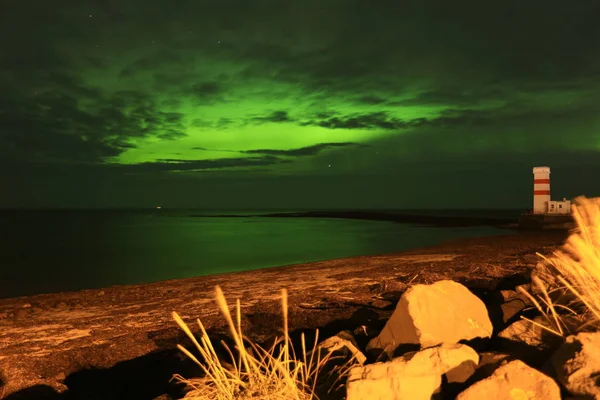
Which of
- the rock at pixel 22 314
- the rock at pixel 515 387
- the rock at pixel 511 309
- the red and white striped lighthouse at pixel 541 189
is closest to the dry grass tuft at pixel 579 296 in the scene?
the rock at pixel 511 309

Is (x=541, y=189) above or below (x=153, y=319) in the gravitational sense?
above

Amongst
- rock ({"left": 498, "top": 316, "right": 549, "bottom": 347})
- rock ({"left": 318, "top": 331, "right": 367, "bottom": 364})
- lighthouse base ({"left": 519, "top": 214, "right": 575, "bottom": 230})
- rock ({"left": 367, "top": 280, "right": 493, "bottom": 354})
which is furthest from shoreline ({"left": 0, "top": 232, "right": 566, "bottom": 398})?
lighthouse base ({"left": 519, "top": 214, "right": 575, "bottom": 230})

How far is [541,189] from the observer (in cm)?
2803

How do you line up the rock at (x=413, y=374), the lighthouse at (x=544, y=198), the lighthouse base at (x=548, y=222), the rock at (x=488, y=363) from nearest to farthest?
the rock at (x=413, y=374), the rock at (x=488, y=363), the lighthouse base at (x=548, y=222), the lighthouse at (x=544, y=198)

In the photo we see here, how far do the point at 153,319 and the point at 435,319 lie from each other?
18.9 ft

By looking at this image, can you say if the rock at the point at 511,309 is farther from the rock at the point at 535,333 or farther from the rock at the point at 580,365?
the rock at the point at 580,365

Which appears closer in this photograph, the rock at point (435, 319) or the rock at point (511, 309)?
the rock at point (435, 319)

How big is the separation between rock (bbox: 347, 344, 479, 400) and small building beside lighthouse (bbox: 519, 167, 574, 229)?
26.4 metres

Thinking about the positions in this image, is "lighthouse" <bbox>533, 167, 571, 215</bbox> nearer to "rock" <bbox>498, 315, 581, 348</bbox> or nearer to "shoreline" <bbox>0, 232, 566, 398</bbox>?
"shoreline" <bbox>0, 232, 566, 398</bbox>

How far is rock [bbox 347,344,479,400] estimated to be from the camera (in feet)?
10.2

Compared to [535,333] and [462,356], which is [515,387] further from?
[535,333]

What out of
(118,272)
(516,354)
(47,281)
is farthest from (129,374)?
(118,272)

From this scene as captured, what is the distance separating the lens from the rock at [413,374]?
10.2 ft

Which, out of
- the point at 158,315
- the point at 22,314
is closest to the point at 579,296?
the point at 158,315
